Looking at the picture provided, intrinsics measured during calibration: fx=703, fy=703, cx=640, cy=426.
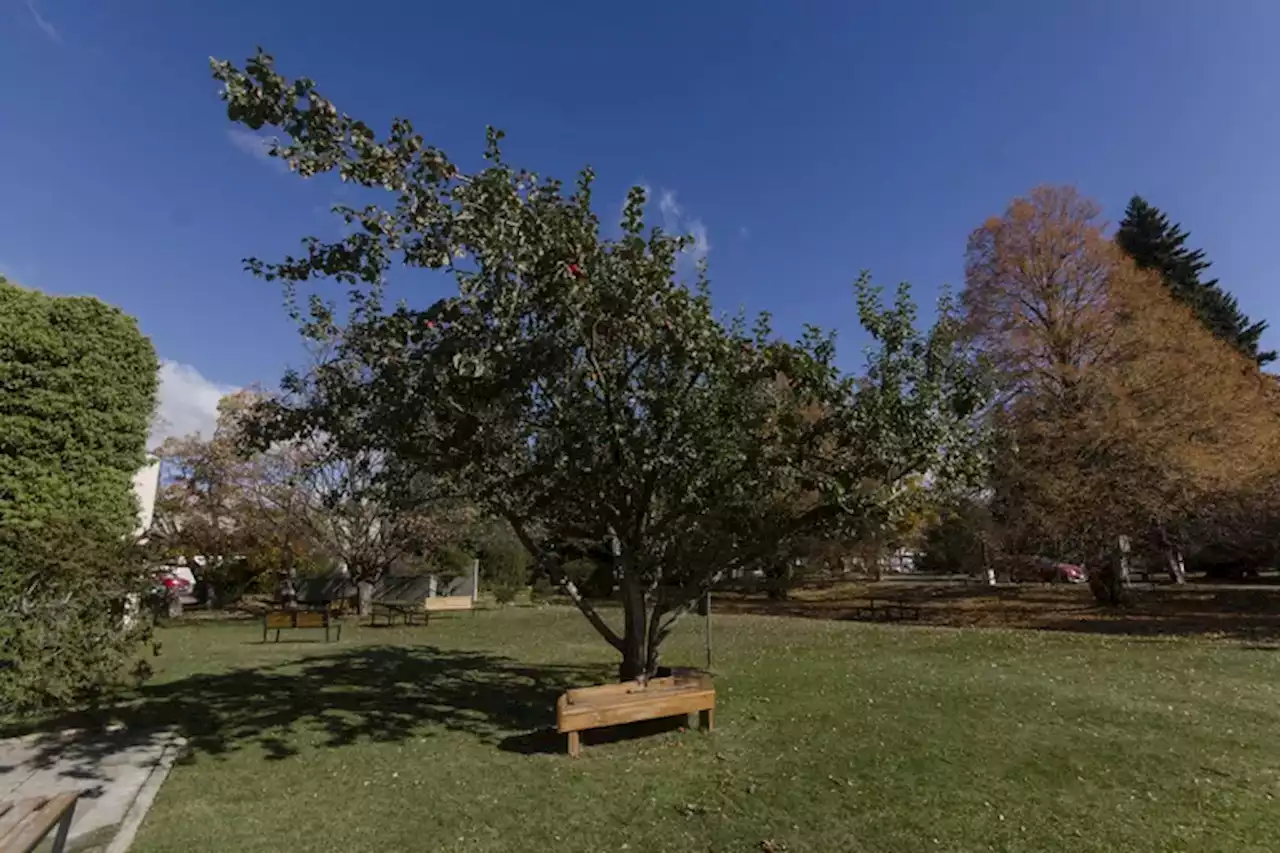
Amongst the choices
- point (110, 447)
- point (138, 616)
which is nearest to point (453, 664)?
point (138, 616)

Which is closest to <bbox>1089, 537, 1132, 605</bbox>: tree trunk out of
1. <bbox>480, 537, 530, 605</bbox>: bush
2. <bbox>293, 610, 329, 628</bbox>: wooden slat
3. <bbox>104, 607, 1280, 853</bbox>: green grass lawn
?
<bbox>104, 607, 1280, 853</bbox>: green grass lawn

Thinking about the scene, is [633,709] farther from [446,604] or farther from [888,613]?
[446,604]

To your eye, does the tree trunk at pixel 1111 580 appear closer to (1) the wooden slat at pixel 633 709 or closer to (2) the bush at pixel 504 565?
(1) the wooden slat at pixel 633 709

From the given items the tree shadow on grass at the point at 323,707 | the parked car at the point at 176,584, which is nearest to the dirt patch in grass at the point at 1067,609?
the tree shadow on grass at the point at 323,707

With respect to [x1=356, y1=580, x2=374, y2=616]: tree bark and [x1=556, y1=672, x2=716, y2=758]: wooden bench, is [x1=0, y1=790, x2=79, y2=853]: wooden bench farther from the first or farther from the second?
[x1=356, y1=580, x2=374, y2=616]: tree bark

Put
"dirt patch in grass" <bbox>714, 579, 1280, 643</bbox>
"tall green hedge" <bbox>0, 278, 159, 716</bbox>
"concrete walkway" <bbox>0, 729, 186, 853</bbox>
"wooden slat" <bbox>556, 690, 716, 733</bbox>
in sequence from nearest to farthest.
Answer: "concrete walkway" <bbox>0, 729, 186, 853</bbox> → "tall green hedge" <bbox>0, 278, 159, 716</bbox> → "wooden slat" <bbox>556, 690, 716, 733</bbox> → "dirt patch in grass" <bbox>714, 579, 1280, 643</bbox>

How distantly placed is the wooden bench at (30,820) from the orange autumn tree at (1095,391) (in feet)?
60.1

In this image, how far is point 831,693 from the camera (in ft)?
31.8

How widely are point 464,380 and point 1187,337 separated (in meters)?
21.7

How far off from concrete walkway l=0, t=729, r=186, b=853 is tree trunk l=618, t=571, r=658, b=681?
4997mm

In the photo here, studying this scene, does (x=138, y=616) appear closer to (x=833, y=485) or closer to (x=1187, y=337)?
(x=833, y=485)

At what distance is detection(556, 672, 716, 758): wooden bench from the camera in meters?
7.12

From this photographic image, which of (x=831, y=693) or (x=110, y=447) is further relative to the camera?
(x=110, y=447)

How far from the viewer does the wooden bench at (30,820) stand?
3.44 metres
